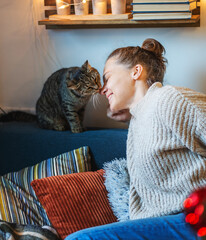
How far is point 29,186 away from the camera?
1772mm

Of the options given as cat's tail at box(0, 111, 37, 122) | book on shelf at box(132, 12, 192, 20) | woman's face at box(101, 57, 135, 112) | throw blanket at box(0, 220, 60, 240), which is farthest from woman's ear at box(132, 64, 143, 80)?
cat's tail at box(0, 111, 37, 122)

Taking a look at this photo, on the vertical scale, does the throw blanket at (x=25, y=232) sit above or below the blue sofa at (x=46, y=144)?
below

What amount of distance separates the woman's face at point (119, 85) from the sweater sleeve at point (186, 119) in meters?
0.29

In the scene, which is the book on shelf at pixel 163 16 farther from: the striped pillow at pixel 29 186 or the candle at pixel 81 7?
the striped pillow at pixel 29 186

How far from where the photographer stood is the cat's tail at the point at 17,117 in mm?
2270

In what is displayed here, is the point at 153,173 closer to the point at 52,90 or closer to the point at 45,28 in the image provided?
the point at 52,90

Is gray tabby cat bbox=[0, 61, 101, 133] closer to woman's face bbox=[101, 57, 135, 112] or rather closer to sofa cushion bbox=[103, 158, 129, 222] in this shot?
woman's face bbox=[101, 57, 135, 112]

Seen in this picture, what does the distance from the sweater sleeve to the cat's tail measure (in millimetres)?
1231

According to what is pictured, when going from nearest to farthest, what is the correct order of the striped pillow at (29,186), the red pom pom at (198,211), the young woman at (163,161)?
the red pom pom at (198,211) < the young woman at (163,161) < the striped pillow at (29,186)

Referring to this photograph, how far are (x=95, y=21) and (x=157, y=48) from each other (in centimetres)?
46

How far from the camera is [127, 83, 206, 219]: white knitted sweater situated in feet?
3.97

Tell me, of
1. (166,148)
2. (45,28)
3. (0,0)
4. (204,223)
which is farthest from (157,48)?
(204,223)

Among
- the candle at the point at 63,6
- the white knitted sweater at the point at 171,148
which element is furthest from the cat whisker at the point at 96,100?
the white knitted sweater at the point at 171,148

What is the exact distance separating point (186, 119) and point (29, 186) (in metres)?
0.91
